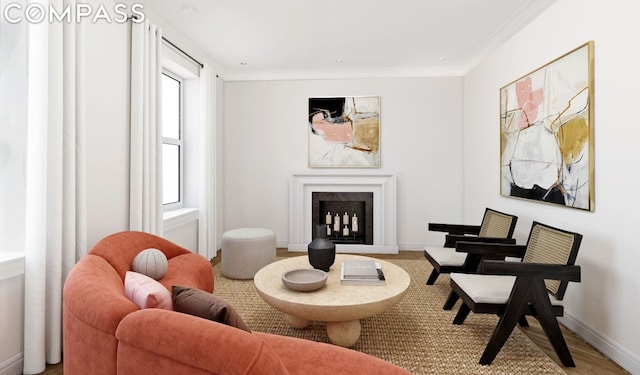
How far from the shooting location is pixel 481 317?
106 inches

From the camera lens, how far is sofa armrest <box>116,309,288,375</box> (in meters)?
0.84

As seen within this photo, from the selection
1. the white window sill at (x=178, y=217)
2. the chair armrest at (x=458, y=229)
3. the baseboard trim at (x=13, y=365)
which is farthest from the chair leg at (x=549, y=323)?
the white window sill at (x=178, y=217)

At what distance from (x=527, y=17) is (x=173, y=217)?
4125 millimetres

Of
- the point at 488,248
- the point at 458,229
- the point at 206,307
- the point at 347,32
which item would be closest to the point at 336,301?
the point at 206,307

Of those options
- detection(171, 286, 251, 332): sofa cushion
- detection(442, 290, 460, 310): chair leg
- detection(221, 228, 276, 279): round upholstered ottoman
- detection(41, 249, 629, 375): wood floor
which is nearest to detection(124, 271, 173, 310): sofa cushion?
detection(171, 286, 251, 332): sofa cushion

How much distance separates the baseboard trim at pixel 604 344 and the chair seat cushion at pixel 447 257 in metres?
0.85

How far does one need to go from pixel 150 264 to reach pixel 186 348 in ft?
5.01

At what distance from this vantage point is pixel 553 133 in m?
2.77

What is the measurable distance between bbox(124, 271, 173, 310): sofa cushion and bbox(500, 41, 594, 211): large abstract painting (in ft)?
8.99

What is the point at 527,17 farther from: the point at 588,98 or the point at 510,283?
the point at 510,283

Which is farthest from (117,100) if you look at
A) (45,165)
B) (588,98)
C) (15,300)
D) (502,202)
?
(502,202)

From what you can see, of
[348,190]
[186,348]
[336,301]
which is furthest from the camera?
[348,190]

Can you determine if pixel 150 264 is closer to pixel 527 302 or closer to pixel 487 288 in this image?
pixel 487 288

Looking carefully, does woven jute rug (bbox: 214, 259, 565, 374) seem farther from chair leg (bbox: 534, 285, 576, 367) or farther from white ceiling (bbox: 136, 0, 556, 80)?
white ceiling (bbox: 136, 0, 556, 80)
